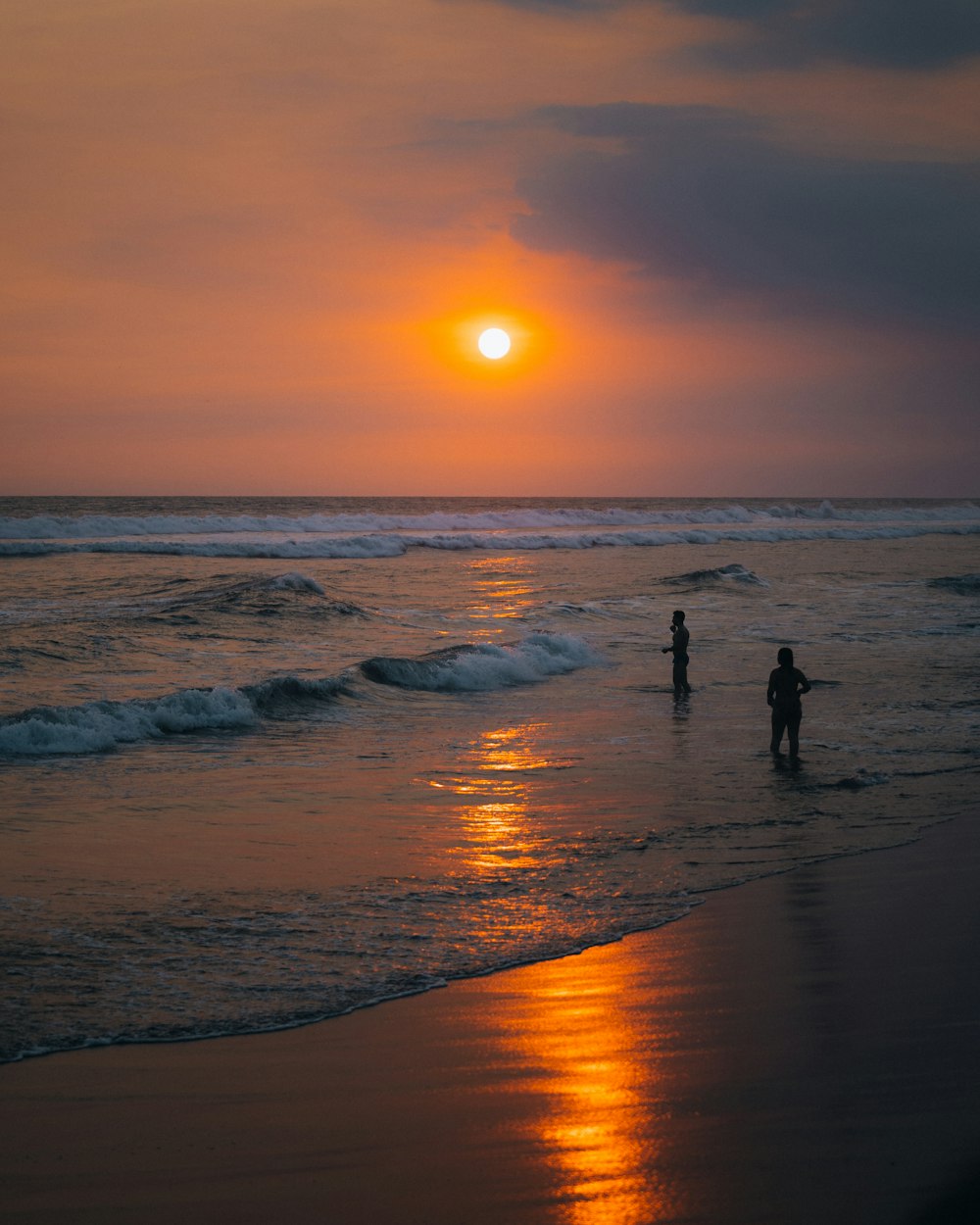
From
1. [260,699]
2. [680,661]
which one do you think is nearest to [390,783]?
[260,699]

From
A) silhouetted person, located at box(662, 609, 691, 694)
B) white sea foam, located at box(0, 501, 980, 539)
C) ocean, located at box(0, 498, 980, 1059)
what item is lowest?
ocean, located at box(0, 498, 980, 1059)

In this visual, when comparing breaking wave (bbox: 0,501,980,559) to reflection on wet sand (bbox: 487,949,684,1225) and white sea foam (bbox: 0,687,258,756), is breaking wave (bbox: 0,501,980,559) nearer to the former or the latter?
white sea foam (bbox: 0,687,258,756)

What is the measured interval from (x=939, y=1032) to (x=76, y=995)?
3.99m

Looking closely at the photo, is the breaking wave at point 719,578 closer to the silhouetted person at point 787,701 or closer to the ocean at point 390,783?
the ocean at point 390,783

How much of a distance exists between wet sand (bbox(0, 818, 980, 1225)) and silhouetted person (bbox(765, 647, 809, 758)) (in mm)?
5685

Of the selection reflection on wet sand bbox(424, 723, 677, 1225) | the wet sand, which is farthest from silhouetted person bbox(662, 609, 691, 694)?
the wet sand

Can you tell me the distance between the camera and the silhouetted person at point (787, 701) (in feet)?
38.2

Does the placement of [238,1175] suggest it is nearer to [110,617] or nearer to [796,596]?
[110,617]

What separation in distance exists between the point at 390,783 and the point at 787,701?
13.8 ft

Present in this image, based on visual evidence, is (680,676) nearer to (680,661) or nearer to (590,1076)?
(680,661)

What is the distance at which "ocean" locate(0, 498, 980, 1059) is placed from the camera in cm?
607

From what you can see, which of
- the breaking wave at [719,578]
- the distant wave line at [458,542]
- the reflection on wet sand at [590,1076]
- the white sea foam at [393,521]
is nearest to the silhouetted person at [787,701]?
the reflection on wet sand at [590,1076]

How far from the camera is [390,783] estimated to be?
34.4 ft

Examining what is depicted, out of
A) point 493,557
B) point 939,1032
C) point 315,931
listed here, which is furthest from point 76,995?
point 493,557
